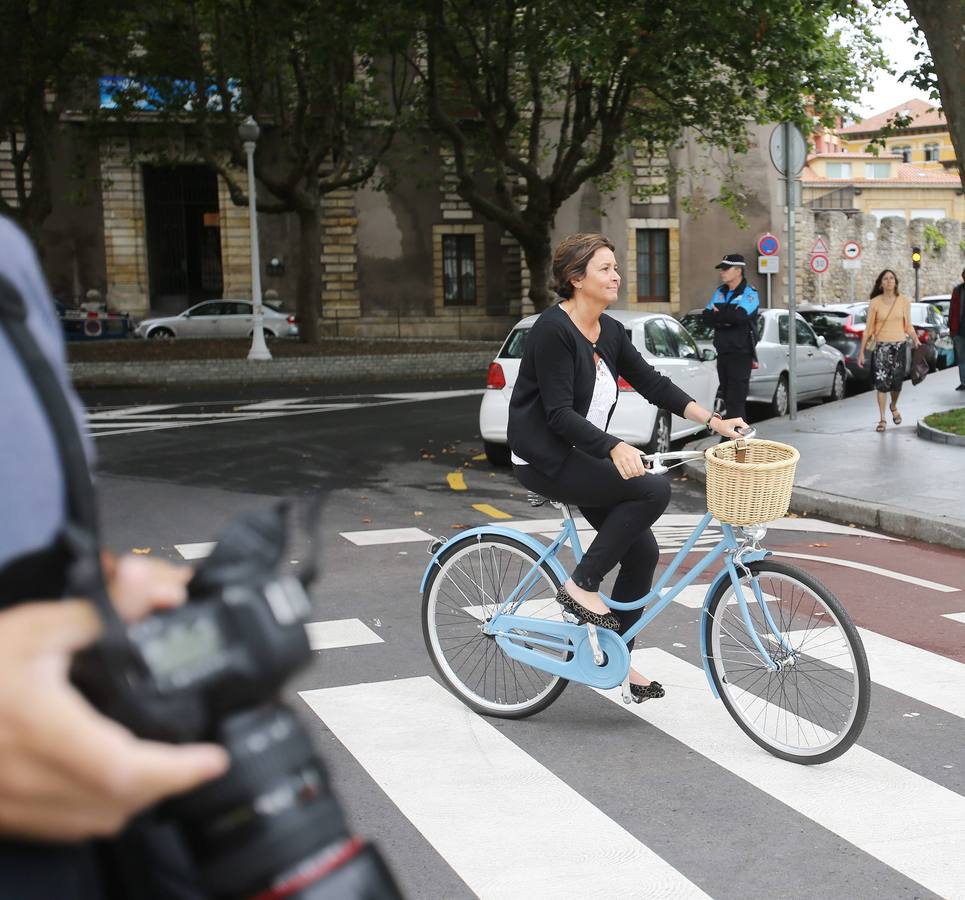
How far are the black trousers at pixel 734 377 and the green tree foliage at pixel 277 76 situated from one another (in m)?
14.8

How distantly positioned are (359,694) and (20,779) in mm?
→ 4292

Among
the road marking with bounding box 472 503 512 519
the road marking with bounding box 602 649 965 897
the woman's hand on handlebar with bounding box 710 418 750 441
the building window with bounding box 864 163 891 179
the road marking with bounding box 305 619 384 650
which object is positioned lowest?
the road marking with bounding box 602 649 965 897

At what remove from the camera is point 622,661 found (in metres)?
4.88

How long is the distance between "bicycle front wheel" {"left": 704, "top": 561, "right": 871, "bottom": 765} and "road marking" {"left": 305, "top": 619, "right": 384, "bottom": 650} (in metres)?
2.01

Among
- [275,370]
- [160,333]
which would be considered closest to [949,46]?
[275,370]

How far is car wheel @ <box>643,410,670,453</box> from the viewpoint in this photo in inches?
500

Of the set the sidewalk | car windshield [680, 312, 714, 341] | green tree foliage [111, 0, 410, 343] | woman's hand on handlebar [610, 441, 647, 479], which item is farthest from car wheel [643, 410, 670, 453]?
green tree foliage [111, 0, 410, 343]

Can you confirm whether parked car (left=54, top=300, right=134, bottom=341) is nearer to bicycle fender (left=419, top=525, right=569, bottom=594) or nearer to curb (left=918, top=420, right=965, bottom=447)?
curb (left=918, top=420, right=965, bottom=447)

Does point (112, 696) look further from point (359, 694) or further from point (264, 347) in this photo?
point (264, 347)

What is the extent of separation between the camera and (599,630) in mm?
4883

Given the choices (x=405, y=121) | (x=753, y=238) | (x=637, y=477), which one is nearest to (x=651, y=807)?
(x=637, y=477)

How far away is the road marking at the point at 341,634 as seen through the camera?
623 centimetres

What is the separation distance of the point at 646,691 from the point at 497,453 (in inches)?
310

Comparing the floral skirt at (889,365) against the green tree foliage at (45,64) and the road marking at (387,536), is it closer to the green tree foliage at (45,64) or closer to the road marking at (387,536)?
the road marking at (387,536)
